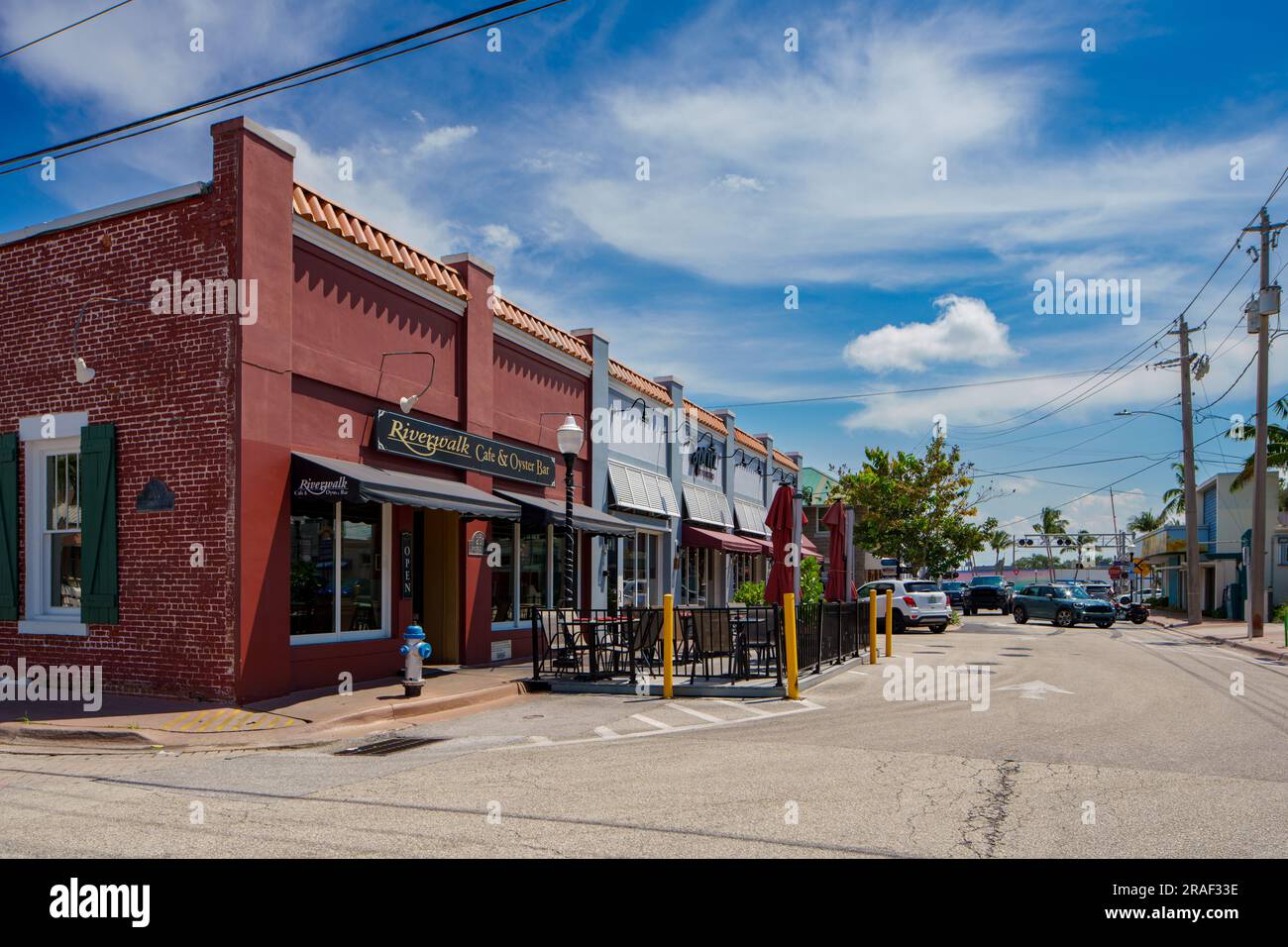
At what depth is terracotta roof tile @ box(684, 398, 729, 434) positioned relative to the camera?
27547 millimetres

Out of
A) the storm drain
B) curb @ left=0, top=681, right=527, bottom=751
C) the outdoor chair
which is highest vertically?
the outdoor chair

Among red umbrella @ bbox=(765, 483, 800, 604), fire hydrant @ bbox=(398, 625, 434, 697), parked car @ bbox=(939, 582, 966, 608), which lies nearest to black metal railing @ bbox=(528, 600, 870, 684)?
red umbrella @ bbox=(765, 483, 800, 604)

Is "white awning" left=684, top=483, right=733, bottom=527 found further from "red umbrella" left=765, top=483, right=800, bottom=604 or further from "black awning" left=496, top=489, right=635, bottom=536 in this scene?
"red umbrella" left=765, top=483, right=800, bottom=604

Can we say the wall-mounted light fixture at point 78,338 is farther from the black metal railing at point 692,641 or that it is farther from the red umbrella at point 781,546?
the red umbrella at point 781,546

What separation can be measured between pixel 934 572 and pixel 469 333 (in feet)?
118

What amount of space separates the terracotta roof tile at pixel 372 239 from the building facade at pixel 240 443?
0.05 metres

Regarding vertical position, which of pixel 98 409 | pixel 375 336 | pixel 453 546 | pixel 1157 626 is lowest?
pixel 1157 626

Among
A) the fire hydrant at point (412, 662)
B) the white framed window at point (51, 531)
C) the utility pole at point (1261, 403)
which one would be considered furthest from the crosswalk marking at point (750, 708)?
the utility pole at point (1261, 403)

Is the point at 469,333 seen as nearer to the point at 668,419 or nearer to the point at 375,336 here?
the point at 375,336

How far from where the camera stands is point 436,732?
10328 mm

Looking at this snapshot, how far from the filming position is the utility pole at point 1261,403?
2805 centimetres

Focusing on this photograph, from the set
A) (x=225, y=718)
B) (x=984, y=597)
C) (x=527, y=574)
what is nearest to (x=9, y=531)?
(x=225, y=718)

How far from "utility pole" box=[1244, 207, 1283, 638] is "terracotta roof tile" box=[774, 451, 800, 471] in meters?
15.5
